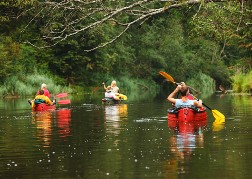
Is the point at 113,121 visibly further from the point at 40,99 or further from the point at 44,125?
the point at 40,99

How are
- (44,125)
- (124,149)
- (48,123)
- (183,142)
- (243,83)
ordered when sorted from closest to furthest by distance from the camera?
(124,149) → (183,142) → (44,125) → (48,123) → (243,83)

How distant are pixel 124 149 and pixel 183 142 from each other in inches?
70.2

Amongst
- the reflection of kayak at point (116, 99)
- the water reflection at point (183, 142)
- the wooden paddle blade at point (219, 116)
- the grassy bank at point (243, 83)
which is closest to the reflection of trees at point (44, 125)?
the water reflection at point (183, 142)

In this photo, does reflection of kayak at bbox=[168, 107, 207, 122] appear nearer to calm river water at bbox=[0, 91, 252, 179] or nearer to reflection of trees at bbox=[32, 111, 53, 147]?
calm river water at bbox=[0, 91, 252, 179]

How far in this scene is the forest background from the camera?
42.0 m

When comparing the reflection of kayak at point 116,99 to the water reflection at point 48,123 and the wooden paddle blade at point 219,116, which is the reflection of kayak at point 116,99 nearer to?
the water reflection at point 48,123

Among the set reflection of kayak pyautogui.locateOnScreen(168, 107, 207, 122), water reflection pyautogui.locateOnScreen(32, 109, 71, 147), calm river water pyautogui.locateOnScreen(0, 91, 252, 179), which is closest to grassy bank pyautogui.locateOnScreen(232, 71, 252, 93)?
water reflection pyautogui.locateOnScreen(32, 109, 71, 147)

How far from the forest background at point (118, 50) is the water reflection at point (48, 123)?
407cm

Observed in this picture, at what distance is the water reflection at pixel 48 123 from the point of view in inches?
809

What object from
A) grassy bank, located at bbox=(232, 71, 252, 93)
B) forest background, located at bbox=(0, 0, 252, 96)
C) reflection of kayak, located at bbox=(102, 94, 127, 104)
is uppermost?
forest background, located at bbox=(0, 0, 252, 96)

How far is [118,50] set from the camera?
73.8 m

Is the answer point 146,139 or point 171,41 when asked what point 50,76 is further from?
point 146,139

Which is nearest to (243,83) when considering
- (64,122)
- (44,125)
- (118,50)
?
(118,50)

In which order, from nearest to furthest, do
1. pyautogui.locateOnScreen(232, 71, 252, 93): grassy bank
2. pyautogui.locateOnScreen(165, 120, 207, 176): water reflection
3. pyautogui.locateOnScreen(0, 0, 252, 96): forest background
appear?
pyautogui.locateOnScreen(165, 120, 207, 176): water reflection
pyautogui.locateOnScreen(0, 0, 252, 96): forest background
pyautogui.locateOnScreen(232, 71, 252, 93): grassy bank
